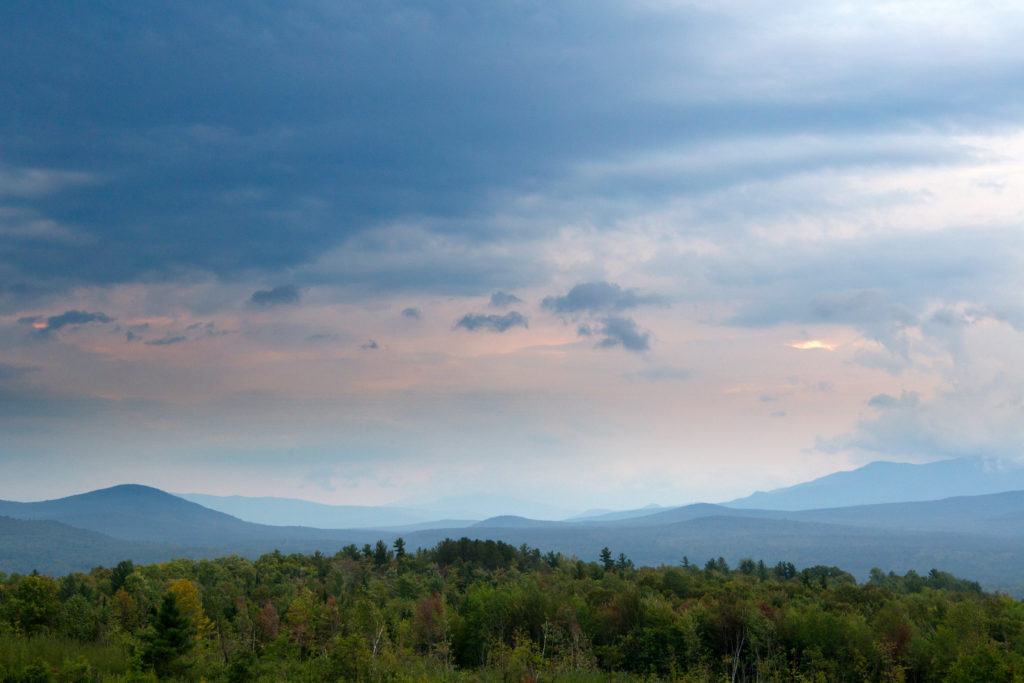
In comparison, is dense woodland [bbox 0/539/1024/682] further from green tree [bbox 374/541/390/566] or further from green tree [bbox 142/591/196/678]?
green tree [bbox 374/541/390/566]

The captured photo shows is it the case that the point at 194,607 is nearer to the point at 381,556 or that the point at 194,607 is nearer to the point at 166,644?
the point at 381,556

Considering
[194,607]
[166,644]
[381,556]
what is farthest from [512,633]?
[381,556]

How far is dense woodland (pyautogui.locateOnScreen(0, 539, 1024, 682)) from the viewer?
54.5 meters

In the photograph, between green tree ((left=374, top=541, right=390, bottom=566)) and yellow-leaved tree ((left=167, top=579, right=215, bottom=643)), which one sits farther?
green tree ((left=374, top=541, right=390, bottom=566))

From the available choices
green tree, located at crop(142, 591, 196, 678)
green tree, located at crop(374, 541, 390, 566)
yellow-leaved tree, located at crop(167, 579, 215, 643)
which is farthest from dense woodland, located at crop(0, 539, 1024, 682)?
green tree, located at crop(374, 541, 390, 566)

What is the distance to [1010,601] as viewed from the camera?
9738 centimetres

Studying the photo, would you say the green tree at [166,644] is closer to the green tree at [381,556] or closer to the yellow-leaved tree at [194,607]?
the yellow-leaved tree at [194,607]

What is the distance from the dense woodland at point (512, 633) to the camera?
179ft

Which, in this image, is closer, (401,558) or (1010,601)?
(1010,601)

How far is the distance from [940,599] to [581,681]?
6711 centimetres

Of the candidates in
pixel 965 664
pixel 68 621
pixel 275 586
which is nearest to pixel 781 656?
pixel 965 664

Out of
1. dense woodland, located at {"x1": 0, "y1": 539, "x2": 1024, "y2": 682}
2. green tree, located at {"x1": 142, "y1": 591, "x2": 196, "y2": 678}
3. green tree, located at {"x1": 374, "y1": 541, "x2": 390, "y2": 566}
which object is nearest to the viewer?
green tree, located at {"x1": 142, "y1": 591, "x2": 196, "y2": 678}

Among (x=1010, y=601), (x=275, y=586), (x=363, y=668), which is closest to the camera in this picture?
(x=363, y=668)

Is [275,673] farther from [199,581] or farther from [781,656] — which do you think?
[199,581]
